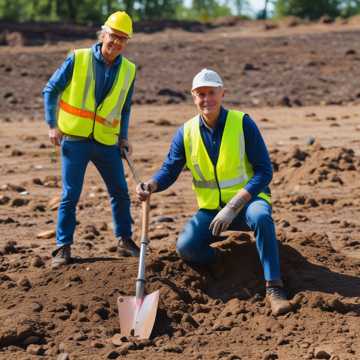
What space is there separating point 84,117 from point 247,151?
1.42 meters

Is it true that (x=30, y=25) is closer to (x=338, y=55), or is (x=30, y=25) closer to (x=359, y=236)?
(x=338, y=55)

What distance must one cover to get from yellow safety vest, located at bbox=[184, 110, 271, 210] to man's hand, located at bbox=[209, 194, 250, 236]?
0.26 metres

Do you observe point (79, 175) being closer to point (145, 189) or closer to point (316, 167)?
point (145, 189)

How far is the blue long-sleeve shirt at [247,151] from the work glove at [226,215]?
13 centimetres

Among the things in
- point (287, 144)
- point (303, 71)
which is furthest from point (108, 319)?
point (303, 71)

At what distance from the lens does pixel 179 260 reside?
797 cm

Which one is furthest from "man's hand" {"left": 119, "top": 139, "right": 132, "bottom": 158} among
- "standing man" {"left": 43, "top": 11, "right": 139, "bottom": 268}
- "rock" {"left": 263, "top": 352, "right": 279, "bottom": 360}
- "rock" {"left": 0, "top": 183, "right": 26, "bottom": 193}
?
"rock" {"left": 0, "top": 183, "right": 26, "bottom": 193}

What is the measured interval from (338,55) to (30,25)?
38.6ft

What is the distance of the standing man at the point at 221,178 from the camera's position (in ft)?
24.2

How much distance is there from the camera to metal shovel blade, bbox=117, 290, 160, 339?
7.04 metres

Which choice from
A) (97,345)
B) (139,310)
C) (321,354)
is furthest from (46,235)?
(321,354)

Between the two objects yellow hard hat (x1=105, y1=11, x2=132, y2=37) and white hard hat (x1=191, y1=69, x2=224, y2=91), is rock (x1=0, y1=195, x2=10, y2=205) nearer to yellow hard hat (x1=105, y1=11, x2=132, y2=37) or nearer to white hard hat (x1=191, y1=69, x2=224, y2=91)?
yellow hard hat (x1=105, y1=11, x2=132, y2=37)

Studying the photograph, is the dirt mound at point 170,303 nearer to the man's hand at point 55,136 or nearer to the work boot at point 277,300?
the work boot at point 277,300

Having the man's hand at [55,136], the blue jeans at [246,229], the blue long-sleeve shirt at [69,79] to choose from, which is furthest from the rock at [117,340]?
the blue long-sleeve shirt at [69,79]
